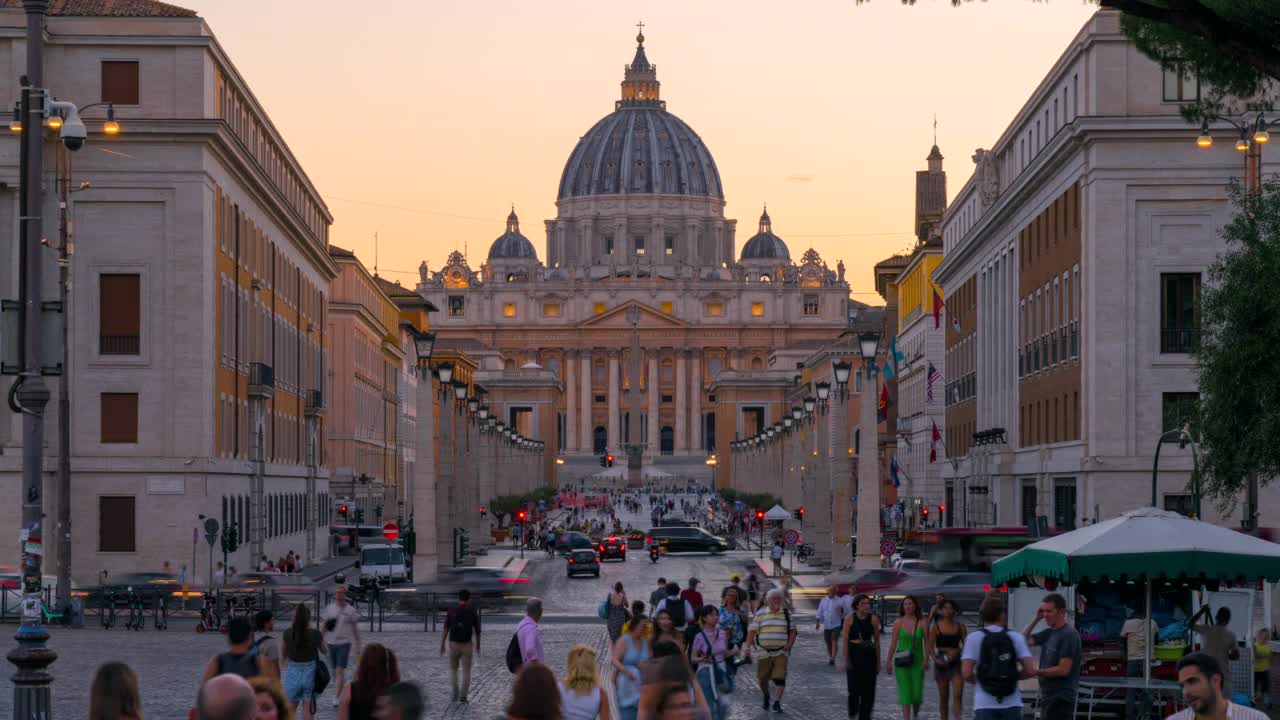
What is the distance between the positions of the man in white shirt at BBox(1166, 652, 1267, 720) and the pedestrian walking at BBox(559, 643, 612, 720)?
14.0 ft

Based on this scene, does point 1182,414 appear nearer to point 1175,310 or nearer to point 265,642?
point 1175,310

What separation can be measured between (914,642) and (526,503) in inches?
3335

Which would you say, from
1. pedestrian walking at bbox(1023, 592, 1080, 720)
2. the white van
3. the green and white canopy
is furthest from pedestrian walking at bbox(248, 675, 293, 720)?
the white van

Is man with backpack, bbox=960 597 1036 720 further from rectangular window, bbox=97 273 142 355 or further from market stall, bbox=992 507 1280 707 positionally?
rectangular window, bbox=97 273 142 355

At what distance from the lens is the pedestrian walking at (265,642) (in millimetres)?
16422

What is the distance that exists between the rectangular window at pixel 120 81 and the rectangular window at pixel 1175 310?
25403mm

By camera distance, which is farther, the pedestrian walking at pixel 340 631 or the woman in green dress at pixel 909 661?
the pedestrian walking at pixel 340 631

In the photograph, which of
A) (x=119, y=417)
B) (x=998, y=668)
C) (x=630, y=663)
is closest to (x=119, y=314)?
(x=119, y=417)

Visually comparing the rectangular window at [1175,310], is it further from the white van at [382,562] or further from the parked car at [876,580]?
the white van at [382,562]

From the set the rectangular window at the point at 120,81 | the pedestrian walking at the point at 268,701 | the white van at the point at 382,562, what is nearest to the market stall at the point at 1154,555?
the pedestrian walking at the point at 268,701

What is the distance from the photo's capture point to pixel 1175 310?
163 ft

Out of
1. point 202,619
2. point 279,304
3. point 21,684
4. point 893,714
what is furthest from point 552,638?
point 279,304

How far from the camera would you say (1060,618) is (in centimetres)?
1773

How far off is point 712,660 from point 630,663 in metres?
1.80
